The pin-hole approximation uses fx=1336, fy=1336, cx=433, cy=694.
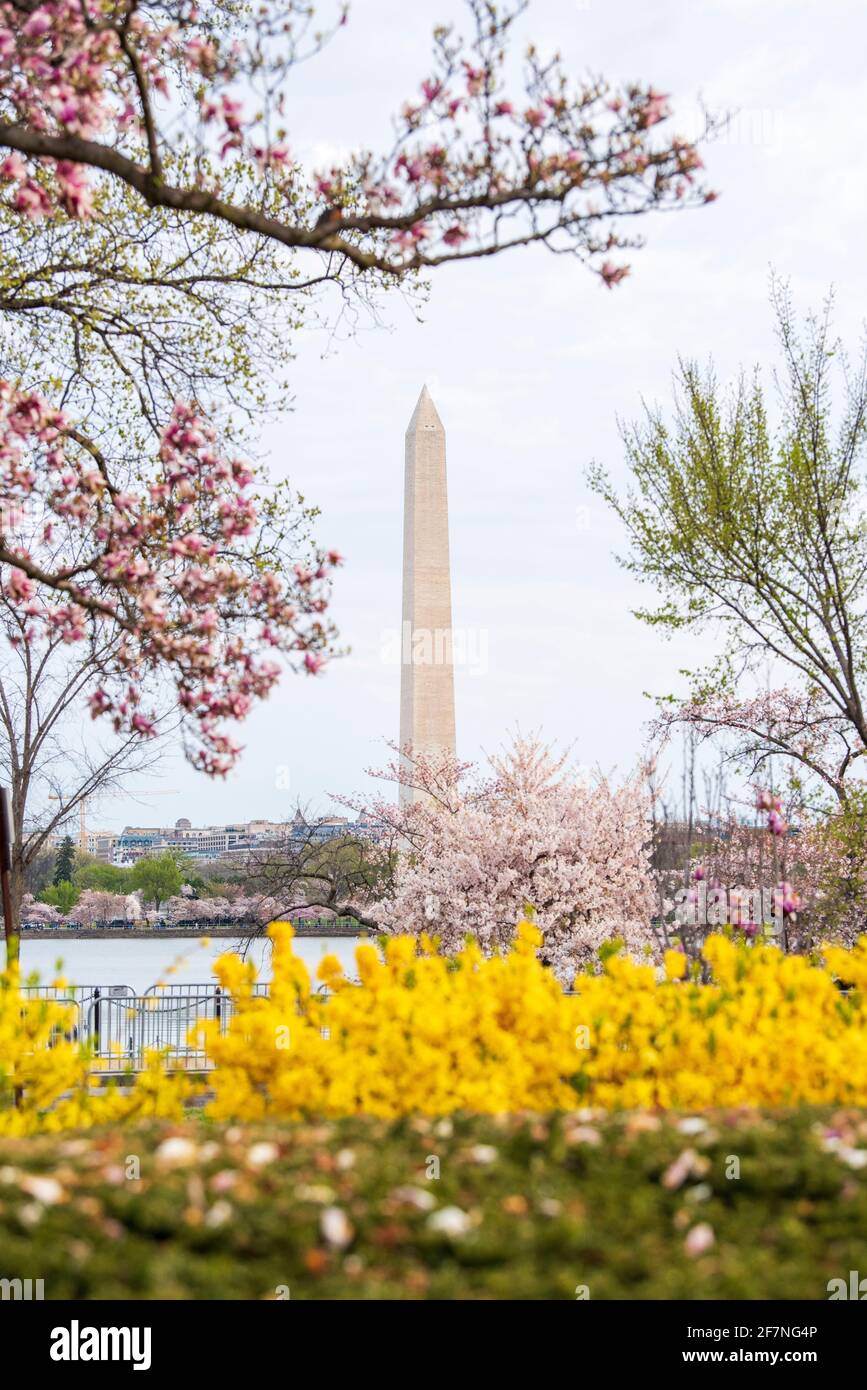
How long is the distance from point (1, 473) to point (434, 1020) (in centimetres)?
524

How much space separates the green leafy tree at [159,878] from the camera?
48.8 meters

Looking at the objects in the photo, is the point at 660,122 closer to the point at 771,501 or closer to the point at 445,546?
the point at 771,501

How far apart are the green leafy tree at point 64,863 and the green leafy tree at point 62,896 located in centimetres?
18

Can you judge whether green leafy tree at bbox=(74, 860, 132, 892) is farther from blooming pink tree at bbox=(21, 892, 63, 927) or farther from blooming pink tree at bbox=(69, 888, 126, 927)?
blooming pink tree at bbox=(21, 892, 63, 927)

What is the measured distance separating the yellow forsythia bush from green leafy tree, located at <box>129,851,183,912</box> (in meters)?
43.7

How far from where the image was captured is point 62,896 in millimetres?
45938

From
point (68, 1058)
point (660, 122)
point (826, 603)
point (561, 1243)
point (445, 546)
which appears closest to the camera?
point (561, 1243)

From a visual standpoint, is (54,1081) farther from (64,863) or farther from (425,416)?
(64,863)

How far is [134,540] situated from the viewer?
28.8 ft

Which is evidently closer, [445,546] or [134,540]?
[134,540]

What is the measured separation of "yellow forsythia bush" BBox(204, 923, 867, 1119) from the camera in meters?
5.23

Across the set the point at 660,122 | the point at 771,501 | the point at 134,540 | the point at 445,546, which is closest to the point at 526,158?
the point at 660,122

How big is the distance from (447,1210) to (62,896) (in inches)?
1751

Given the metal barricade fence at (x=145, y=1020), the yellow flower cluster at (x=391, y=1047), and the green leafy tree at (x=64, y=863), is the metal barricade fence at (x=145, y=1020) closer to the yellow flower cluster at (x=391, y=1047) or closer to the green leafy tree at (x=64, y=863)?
the yellow flower cluster at (x=391, y=1047)
